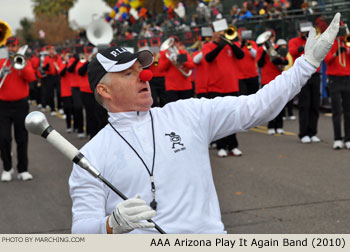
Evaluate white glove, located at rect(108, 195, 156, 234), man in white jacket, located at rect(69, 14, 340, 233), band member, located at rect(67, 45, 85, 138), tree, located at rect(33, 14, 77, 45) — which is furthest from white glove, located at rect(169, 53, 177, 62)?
tree, located at rect(33, 14, 77, 45)

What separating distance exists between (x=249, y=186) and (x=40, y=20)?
241 feet

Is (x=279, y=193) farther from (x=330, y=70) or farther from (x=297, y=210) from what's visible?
(x=330, y=70)

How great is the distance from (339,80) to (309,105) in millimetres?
1114

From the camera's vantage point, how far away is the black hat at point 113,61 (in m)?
3.45

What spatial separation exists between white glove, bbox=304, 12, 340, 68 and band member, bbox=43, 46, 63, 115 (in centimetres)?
1845

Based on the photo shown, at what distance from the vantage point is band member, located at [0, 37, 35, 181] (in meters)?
10.3

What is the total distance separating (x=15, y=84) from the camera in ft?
34.0

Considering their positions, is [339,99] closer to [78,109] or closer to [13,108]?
[13,108]

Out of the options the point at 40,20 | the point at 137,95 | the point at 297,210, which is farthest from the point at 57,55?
the point at 40,20

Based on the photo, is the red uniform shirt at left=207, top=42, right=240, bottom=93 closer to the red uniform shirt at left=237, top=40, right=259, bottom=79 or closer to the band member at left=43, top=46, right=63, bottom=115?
the red uniform shirt at left=237, top=40, right=259, bottom=79

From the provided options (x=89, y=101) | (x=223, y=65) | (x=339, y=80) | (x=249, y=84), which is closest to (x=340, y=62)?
(x=339, y=80)

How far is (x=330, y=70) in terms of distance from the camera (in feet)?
38.3

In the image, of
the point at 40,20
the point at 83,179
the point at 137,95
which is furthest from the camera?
the point at 40,20

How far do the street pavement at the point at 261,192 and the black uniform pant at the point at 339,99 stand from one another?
40 cm
